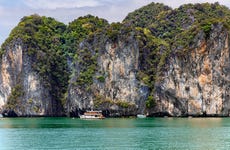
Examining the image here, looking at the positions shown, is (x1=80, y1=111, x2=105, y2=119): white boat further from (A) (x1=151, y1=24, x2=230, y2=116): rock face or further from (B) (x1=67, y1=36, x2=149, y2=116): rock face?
(A) (x1=151, y1=24, x2=230, y2=116): rock face

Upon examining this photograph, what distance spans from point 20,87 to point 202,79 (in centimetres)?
3652

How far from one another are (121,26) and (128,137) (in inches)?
2086

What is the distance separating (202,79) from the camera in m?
90.2

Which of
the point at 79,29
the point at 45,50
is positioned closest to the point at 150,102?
the point at 45,50

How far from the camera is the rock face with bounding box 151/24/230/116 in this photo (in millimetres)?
89125

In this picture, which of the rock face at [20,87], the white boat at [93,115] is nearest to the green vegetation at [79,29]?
the rock face at [20,87]

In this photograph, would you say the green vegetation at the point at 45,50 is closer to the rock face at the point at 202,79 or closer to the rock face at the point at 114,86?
the rock face at the point at 114,86

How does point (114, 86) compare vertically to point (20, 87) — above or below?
below

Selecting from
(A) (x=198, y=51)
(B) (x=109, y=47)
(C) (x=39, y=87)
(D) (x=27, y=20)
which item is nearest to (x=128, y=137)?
(A) (x=198, y=51)

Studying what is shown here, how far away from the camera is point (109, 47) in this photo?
100875mm

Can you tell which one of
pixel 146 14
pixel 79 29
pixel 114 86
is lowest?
pixel 114 86

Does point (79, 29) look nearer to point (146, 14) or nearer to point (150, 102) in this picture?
point (146, 14)

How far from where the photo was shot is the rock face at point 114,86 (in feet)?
319

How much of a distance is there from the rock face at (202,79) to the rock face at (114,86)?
270 inches
